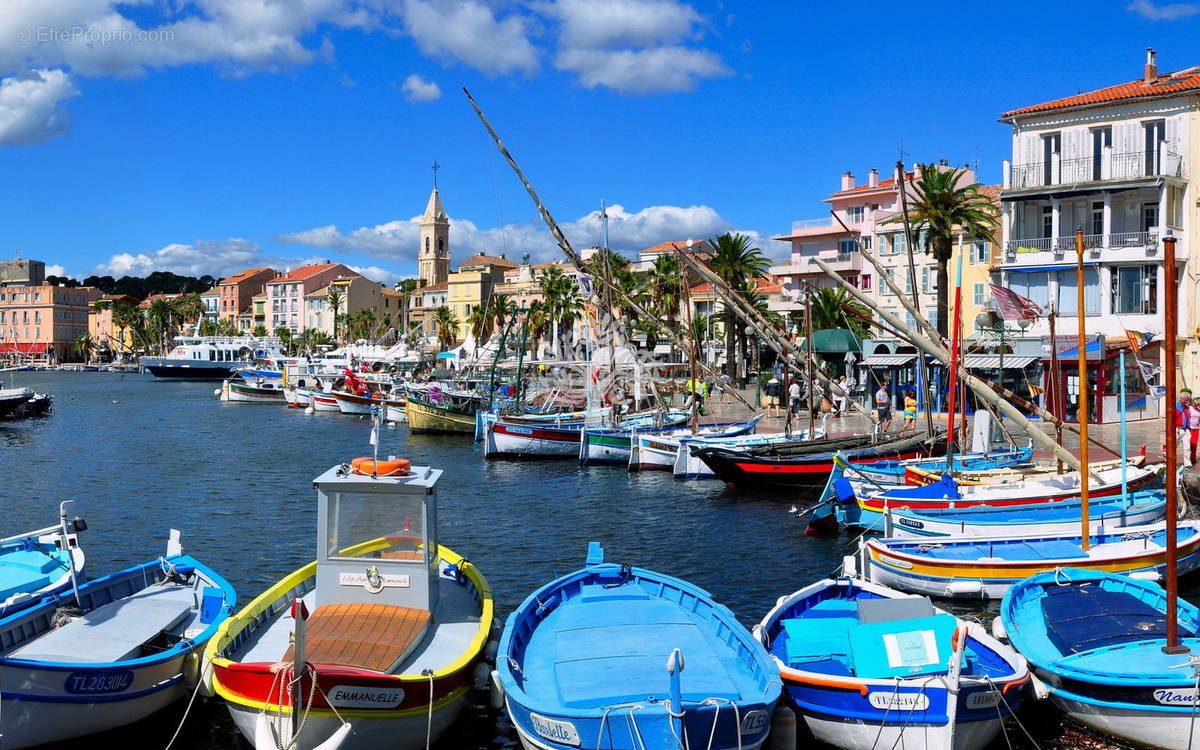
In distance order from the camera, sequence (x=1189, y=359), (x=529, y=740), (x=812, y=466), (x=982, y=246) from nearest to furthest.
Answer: (x=529, y=740) < (x=812, y=466) < (x=1189, y=359) < (x=982, y=246)

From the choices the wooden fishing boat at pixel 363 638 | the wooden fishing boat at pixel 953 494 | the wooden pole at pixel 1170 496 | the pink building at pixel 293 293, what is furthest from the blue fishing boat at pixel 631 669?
the pink building at pixel 293 293

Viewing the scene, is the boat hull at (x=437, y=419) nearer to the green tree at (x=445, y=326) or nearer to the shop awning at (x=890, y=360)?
the shop awning at (x=890, y=360)

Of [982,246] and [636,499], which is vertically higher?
[982,246]

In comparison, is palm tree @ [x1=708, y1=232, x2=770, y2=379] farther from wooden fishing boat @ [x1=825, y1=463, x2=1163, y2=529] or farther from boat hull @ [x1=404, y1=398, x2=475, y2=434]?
wooden fishing boat @ [x1=825, y1=463, x2=1163, y2=529]

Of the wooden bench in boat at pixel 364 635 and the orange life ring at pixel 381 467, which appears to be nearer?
the wooden bench in boat at pixel 364 635

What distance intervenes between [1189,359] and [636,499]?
105 feet

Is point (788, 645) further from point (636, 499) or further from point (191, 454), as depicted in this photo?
point (191, 454)

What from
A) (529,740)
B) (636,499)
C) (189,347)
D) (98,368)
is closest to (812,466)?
(636,499)

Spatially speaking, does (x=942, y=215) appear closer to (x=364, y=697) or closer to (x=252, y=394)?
(x=364, y=697)

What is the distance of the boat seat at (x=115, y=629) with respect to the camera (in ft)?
46.2

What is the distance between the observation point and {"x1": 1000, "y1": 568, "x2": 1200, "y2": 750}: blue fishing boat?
12.9m

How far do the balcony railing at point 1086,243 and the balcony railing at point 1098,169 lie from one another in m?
2.84

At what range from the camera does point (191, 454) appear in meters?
51.9

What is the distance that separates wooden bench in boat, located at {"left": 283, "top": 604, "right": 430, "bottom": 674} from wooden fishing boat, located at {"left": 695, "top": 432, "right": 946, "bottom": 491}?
887 inches
